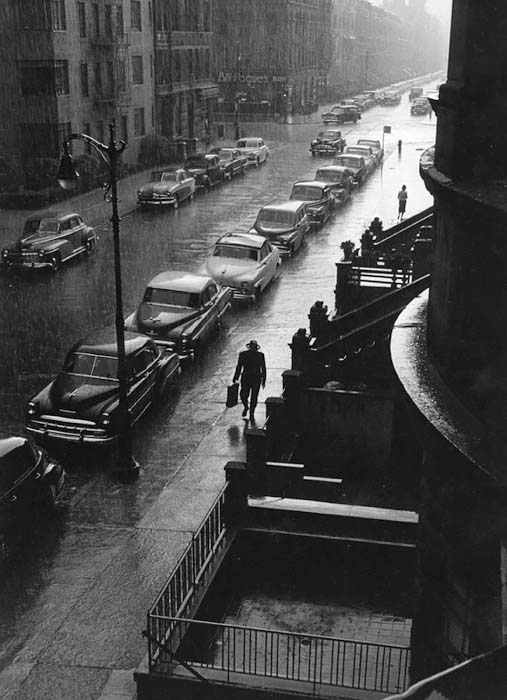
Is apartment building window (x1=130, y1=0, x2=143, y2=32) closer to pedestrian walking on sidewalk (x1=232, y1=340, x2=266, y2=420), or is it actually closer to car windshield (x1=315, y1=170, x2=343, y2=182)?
car windshield (x1=315, y1=170, x2=343, y2=182)

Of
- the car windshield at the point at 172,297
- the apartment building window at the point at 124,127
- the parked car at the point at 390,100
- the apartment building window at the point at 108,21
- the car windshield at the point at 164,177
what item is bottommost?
the parked car at the point at 390,100

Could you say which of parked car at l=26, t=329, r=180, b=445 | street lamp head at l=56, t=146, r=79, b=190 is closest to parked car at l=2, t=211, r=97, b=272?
parked car at l=26, t=329, r=180, b=445

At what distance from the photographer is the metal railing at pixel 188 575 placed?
853 centimetres

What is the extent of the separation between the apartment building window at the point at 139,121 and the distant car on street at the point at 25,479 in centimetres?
4314

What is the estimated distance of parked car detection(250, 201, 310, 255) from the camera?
96.0 feet

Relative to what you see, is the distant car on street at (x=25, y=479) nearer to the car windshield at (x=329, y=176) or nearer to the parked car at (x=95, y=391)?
the parked car at (x=95, y=391)

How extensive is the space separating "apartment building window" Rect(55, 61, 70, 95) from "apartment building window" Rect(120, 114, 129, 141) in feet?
24.6

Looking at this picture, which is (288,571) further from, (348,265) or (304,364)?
(348,265)

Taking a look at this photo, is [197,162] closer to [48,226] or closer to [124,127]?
[124,127]

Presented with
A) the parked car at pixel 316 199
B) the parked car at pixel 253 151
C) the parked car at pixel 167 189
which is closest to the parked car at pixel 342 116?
the parked car at pixel 253 151

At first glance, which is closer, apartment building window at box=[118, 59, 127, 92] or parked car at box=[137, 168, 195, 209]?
parked car at box=[137, 168, 195, 209]

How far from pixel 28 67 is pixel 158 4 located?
16172 millimetres

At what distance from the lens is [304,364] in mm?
16328

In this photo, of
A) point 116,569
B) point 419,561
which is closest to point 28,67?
point 116,569
